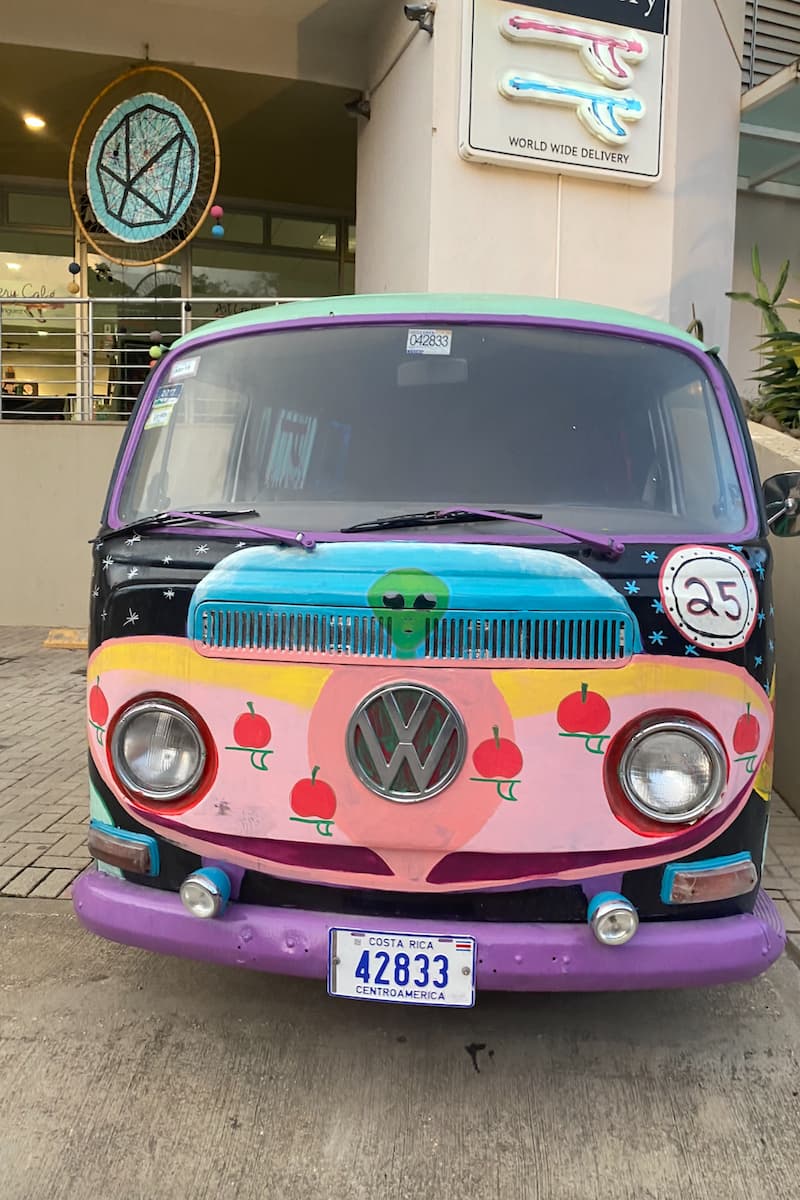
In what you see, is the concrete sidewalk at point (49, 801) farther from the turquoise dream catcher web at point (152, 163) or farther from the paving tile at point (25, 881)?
the turquoise dream catcher web at point (152, 163)

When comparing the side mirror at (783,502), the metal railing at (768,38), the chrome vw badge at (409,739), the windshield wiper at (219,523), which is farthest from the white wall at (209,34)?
the chrome vw badge at (409,739)

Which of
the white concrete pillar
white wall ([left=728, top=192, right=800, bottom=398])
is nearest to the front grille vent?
the white concrete pillar

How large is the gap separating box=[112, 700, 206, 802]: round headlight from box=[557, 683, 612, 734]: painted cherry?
0.95 meters

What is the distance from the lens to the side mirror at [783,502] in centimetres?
305

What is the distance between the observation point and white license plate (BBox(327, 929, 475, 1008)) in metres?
2.32

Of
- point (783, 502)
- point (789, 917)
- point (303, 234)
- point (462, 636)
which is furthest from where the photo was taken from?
point (303, 234)

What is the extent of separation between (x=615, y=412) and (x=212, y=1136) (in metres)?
2.36

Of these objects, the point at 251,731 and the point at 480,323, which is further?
the point at 480,323

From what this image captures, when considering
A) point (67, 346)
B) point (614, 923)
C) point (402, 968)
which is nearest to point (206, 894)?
point (402, 968)

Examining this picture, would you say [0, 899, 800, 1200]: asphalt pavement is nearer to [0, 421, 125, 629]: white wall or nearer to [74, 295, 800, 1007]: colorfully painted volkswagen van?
[74, 295, 800, 1007]: colorfully painted volkswagen van

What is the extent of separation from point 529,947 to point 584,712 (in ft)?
1.99

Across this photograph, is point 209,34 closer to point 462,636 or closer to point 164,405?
point 164,405

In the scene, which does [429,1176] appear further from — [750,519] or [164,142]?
[164,142]

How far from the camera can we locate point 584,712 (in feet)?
7.56
